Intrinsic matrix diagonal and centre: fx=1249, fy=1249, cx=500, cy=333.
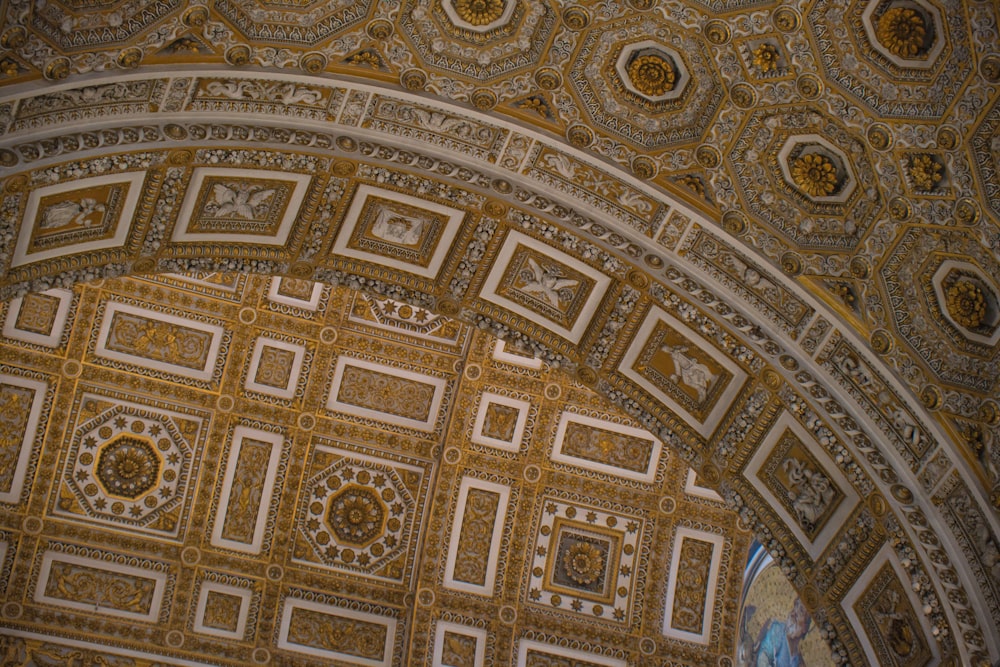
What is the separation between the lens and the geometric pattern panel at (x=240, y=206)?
11695mm

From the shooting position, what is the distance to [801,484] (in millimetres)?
12203

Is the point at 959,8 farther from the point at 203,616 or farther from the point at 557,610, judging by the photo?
the point at 203,616

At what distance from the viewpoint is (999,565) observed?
10.5 m

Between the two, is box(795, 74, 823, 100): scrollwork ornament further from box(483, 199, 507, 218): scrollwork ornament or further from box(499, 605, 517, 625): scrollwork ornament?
box(499, 605, 517, 625): scrollwork ornament

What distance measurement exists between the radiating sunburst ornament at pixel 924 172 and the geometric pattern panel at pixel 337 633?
37.9 feet

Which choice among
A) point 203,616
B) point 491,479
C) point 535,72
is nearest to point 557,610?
point 491,479

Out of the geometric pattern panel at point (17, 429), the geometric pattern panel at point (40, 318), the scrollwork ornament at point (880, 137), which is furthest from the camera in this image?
the geometric pattern panel at point (17, 429)

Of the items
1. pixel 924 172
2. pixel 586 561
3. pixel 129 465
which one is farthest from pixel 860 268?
pixel 129 465

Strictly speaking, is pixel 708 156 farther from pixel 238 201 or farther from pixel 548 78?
pixel 238 201

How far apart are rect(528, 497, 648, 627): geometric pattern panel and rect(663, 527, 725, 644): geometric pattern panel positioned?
1.87 ft

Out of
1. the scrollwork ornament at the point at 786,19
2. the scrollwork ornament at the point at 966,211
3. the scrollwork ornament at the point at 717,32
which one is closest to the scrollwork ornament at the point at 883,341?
the scrollwork ornament at the point at 966,211

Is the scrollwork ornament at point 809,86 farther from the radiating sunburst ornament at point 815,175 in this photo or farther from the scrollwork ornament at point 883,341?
the scrollwork ornament at point 883,341

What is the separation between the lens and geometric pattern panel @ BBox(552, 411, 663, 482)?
19359mm

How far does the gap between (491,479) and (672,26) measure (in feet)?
32.4
